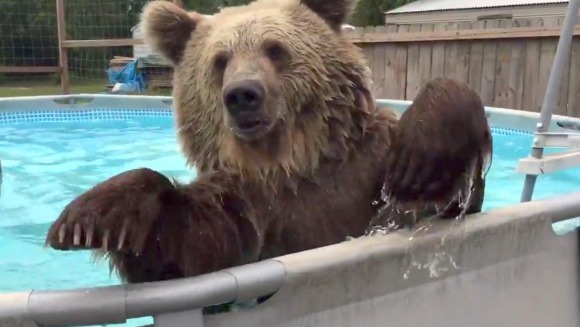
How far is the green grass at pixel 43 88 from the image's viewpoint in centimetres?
1659

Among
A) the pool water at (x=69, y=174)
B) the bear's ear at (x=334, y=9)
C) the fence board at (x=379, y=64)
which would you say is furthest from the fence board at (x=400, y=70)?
the bear's ear at (x=334, y=9)

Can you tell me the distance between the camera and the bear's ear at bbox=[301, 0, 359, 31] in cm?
234

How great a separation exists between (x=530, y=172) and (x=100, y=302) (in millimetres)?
2050

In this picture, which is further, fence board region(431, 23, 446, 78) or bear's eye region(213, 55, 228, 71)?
fence board region(431, 23, 446, 78)

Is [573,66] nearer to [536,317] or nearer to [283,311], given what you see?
[536,317]

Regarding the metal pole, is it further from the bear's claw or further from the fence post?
the fence post

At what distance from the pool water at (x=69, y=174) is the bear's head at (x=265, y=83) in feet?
3.92

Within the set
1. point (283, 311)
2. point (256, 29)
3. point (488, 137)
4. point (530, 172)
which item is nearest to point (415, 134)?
point (488, 137)

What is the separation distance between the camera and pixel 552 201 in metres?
1.84

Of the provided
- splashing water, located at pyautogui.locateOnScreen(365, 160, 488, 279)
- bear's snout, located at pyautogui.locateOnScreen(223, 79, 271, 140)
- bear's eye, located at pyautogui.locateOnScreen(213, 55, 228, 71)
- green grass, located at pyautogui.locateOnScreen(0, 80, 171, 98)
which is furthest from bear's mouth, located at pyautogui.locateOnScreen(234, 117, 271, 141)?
green grass, located at pyautogui.locateOnScreen(0, 80, 171, 98)

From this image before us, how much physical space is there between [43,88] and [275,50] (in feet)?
52.9

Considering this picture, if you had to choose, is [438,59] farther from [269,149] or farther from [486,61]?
[269,149]

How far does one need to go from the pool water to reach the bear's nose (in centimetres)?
144

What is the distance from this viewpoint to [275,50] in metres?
2.21
